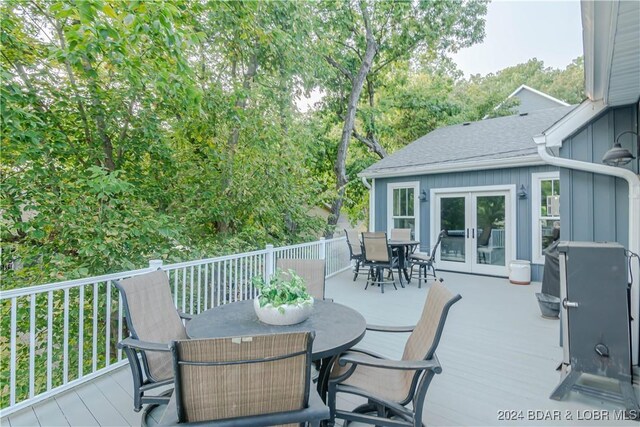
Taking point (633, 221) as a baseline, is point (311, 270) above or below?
below

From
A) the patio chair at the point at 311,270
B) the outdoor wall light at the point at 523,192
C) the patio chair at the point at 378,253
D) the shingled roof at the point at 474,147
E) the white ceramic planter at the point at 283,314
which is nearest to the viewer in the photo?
the white ceramic planter at the point at 283,314

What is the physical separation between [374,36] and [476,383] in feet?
38.6

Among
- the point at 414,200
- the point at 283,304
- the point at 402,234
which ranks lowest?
the point at 283,304

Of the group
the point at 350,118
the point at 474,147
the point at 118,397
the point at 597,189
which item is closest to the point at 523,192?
the point at 474,147

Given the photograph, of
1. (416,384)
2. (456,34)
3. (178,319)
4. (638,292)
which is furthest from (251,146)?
(456,34)

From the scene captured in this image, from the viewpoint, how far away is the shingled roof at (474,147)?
756cm

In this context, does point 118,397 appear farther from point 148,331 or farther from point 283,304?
point 283,304

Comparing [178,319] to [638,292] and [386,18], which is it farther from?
[386,18]

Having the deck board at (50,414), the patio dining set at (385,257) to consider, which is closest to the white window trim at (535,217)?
the patio dining set at (385,257)

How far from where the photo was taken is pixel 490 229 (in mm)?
7820

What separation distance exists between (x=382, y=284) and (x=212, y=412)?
543 cm

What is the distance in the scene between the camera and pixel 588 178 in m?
3.47

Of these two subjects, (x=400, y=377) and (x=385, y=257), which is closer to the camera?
(x=400, y=377)

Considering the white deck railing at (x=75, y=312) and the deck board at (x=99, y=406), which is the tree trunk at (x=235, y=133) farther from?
the deck board at (x=99, y=406)
